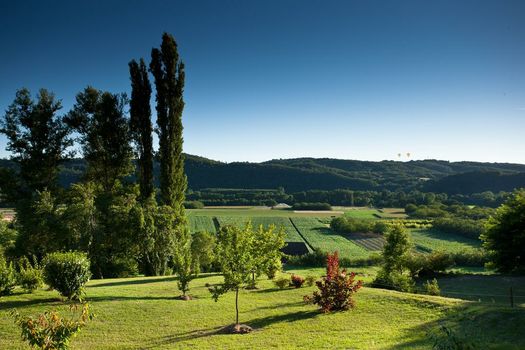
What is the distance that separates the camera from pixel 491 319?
48.9 ft

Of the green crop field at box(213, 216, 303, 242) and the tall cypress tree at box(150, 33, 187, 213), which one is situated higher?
the tall cypress tree at box(150, 33, 187, 213)

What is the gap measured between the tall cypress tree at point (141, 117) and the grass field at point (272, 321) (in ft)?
61.8

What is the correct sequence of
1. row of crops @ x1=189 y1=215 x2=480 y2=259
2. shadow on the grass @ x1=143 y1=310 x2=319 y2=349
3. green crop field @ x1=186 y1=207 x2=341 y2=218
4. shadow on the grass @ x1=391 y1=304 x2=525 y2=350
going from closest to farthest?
shadow on the grass @ x1=391 y1=304 x2=525 y2=350
shadow on the grass @ x1=143 y1=310 x2=319 y2=349
row of crops @ x1=189 y1=215 x2=480 y2=259
green crop field @ x1=186 y1=207 x2=341 y2=218

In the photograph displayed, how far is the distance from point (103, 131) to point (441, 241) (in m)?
80.3

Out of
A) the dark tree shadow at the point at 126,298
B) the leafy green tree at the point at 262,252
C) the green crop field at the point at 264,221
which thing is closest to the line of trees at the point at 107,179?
the dark tree shadow at the point at 126,298

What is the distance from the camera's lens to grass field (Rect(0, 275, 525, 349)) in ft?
43.4

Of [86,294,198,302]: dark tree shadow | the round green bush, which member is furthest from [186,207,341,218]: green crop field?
the round green bush

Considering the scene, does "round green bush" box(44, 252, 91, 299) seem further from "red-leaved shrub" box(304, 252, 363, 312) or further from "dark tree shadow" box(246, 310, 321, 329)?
"red-leaved shrub" box(304, 252, 363, 312)

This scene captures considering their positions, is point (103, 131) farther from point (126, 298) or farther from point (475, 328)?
point (475, 328)

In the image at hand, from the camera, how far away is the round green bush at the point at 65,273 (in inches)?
671

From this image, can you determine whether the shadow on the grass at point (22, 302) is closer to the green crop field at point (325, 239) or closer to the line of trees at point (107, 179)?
the line of trees at point (107, 179)

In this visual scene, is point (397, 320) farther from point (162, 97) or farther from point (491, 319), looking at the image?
point (162, 97)

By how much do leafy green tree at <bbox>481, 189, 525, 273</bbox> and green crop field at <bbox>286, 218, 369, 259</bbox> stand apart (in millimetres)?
41599

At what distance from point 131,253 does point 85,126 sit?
599 inches
